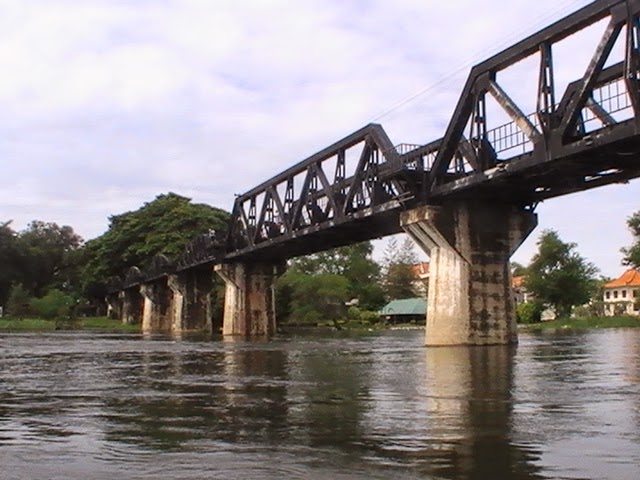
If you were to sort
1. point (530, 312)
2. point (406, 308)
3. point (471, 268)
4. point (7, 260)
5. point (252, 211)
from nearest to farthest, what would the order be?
1. point (471, 268)
2. point (252, 211)
3. point (530, 312)
4. point (7, 260)
5. point (406, 308)

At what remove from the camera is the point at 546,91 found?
28.5m

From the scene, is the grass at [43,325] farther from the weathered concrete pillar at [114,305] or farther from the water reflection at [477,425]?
the water reflection at [477,425]

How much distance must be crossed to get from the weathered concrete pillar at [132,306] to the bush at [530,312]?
62446 millimetres

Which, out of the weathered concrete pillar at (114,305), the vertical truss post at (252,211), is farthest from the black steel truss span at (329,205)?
the weathered concrete pillar at (114,305)

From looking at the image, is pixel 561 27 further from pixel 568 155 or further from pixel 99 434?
pixel 99 434

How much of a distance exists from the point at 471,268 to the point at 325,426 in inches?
1012

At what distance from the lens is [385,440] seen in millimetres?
8797

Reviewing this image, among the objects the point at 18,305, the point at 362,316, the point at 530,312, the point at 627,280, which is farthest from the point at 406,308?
the point at 18,305

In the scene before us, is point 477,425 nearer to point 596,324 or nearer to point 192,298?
point 596,324

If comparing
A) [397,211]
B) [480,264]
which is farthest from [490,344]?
[397,211]

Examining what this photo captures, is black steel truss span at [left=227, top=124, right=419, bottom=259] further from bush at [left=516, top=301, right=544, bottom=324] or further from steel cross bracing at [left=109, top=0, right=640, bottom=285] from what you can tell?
bush at [left=516, top=301, right=544, bottom=324]

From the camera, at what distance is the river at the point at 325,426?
7312 mm

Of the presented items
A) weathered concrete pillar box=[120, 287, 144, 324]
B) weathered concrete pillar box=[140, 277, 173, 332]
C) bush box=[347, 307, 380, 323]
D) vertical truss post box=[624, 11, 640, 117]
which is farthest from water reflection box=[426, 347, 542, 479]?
weathered concrete pillar box=[120, 287, 144, 324]

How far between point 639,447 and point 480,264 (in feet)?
89.2
